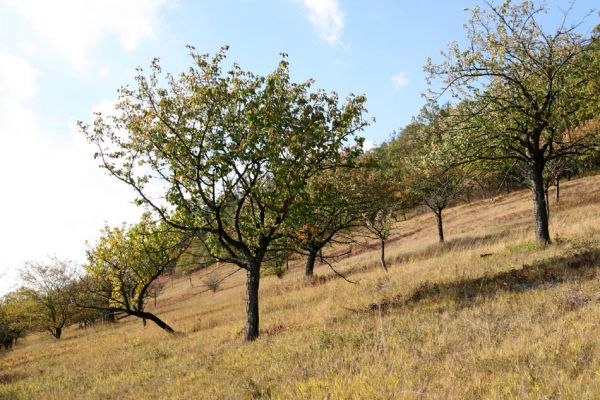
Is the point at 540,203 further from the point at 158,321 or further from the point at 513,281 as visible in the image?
the point at 158,321

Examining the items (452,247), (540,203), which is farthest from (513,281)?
(452,247)

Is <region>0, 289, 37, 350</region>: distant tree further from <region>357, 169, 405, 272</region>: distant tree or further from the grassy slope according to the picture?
<region>357, 169, 405, 272</region>: distant tree

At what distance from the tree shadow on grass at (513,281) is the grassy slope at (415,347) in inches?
2.1

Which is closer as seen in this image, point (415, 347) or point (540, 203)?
point (415, 347)

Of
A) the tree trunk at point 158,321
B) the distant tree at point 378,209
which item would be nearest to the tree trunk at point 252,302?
the distant tree at point 378,209

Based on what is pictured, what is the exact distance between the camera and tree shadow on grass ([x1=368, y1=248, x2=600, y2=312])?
395 inches

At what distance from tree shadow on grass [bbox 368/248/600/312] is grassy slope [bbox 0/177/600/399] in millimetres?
52

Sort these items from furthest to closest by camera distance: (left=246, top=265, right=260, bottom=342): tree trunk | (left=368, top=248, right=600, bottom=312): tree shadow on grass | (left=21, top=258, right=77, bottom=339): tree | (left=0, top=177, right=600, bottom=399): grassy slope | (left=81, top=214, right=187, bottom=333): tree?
1. (left=21, top=258, right=77, bottom=339): tree
2. (left=81, top=214, right=187, bottom=333): tree
3. (left=246, top=265, right=260, bottom=342): tree trunk
4. (left=368, top=248, right=600, bottom=312): tree shadow on grass
5. (left=0, top=177, right=600, bottom=399): grassy slope

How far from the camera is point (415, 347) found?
23.3 ft

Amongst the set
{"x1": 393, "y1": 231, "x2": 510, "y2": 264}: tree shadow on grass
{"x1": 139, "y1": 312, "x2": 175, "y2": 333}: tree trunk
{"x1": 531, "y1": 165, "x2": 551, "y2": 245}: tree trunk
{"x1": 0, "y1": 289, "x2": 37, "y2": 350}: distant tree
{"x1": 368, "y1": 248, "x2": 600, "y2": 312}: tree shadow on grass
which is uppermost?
{"x1": 531, "y1": 165, "x2": 551, "y2": 245}: tree trunk

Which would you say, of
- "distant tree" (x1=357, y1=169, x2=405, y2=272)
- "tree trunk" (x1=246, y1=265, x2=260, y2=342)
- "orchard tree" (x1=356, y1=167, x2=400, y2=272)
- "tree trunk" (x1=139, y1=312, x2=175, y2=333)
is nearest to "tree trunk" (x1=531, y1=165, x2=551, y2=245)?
"distant tree" (x1=357, y1=169, x2=405, y2=272)

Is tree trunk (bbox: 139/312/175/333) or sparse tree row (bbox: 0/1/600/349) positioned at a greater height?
sparse tree row (bbox: 0/1/600/349)

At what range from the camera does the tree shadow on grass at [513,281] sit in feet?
32.9

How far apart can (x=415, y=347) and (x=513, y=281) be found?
5568mm
